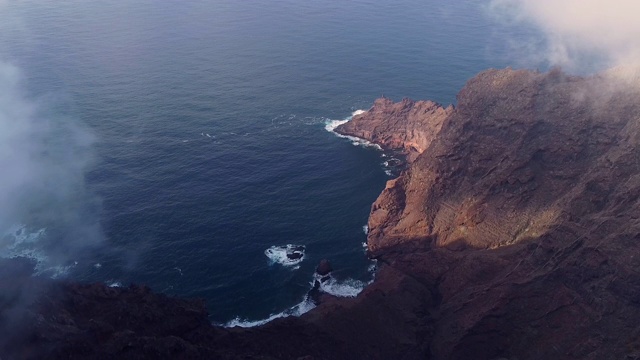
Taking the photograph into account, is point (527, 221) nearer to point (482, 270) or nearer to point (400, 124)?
point (482, 270)

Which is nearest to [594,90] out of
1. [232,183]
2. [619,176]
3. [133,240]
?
[619,176]

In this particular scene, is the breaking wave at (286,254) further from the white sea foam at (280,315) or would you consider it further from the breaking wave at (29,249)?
the breaking wave at (29,249)

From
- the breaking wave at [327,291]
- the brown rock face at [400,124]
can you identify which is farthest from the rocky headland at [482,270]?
the brown rock face at [400,124]

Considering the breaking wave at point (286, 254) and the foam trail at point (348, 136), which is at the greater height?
→ the foam trail at point (348, 136)

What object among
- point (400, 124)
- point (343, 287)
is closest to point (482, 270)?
point (343, 287)

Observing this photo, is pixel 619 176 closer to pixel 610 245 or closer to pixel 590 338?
pixel 610 245

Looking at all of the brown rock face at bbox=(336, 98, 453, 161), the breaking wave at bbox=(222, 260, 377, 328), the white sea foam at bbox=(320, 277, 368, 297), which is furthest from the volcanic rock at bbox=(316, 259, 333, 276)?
the brown rock face at bbox=(336, 98, 453, 161)
